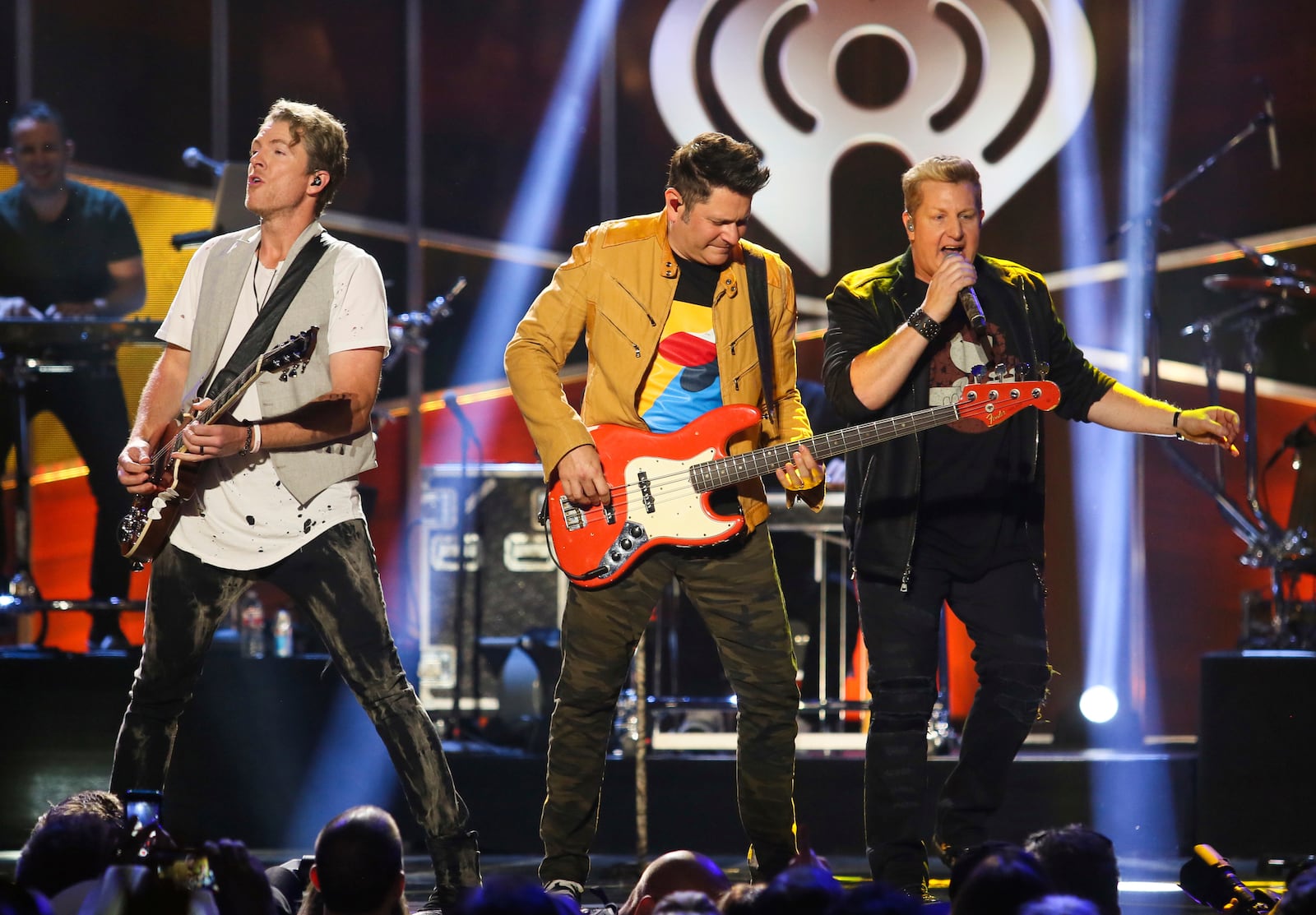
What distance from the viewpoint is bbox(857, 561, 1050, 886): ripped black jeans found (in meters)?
4.09

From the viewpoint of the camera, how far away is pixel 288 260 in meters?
4.08

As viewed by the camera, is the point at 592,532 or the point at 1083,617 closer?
the point at 592,532

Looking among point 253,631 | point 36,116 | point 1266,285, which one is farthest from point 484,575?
point 1266,285

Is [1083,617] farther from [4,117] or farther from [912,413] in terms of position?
[4,117]

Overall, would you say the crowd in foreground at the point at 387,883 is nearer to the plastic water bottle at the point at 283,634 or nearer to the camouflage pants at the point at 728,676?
A: the camouflage pants at the point at 728,676

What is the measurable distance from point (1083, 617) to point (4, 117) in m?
6.32

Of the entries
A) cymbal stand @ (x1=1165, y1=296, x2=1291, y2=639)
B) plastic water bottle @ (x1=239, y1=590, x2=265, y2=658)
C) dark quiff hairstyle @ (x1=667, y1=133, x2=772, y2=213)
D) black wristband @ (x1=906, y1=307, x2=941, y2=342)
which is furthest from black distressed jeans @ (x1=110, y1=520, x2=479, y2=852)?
cymbal stand @ (x1=1165, y1=296, x2=1291, y2=639)

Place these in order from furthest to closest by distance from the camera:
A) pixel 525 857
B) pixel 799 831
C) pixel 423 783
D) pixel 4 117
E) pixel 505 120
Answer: pixel 505 120 → pixel 4 117 → pixel 525 857 → pixel 799 831 → pixel 423 783

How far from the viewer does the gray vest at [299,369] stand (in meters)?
3.96

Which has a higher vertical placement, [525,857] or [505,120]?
[505,120]

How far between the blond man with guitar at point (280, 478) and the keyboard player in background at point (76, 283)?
8.73ft

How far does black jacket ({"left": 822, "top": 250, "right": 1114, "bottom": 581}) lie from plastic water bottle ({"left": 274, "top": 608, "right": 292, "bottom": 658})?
3419 millimetres

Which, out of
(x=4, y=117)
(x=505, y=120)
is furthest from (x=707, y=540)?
(x=4, y=117)

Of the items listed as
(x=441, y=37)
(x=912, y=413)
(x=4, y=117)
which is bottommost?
(x=912, y=413)
